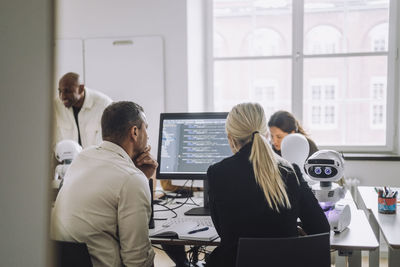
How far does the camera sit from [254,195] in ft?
4.73

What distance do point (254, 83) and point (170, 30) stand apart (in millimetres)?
946

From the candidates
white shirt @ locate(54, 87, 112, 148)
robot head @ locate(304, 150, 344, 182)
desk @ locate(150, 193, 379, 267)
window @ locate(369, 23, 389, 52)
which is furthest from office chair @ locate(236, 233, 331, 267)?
window @ locate(369, 23, 389, 52)

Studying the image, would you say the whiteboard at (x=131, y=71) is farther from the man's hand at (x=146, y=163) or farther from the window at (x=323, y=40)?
the man's hand at (x=146, y=163)

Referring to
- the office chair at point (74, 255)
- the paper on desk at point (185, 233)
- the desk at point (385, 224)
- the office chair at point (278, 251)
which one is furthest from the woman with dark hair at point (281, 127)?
the office chair at point (74, 255)

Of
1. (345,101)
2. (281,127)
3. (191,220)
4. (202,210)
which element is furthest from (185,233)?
(345,101)

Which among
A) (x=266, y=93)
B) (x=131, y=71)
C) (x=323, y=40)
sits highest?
(x=323, y=40)

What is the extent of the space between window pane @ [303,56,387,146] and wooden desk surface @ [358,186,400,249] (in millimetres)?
1383

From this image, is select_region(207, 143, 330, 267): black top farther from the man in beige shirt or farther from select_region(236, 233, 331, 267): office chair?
the man in beige shirt

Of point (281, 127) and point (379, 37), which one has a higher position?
point (379, 37)

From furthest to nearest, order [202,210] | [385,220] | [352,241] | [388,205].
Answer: [202,210]
[388,205]
[385,220]
[352,241]

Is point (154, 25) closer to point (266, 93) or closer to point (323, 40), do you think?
point (266, 93)

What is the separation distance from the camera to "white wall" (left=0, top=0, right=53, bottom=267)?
0.32 m

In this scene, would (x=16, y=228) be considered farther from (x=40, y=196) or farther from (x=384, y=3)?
(x=384, y=3)

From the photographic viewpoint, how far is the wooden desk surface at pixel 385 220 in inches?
63.3
